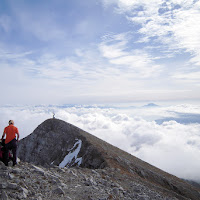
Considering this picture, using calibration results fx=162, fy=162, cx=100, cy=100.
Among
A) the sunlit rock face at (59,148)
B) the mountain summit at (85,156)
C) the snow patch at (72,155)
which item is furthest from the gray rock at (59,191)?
the snow patch at (72,155)

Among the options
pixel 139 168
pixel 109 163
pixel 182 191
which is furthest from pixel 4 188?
pixel 182 191

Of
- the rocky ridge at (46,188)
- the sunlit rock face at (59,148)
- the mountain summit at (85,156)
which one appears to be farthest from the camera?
the sunlit rock face at (59,148)

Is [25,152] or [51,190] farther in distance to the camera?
[25,152]

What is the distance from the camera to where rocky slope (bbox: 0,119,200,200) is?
39.4 feet

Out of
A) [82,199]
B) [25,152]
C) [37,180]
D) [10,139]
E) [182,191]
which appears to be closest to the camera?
[82,199]

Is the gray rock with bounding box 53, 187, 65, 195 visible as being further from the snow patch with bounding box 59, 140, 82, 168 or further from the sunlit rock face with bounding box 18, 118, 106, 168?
the snow patch with bounding box 59, 140, 82, 168

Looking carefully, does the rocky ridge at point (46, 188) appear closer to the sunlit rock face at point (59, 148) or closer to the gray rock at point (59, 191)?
the gray rock at point (59, 191)

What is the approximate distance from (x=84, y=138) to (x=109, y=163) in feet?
60.8

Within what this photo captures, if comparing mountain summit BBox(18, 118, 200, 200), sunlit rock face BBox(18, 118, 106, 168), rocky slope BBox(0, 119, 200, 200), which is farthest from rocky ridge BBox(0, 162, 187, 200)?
sunlit rock face BBox(18, 118, 106, 168)

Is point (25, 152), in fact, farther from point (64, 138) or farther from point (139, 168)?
point (139, 168)

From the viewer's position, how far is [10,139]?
47.8 ft

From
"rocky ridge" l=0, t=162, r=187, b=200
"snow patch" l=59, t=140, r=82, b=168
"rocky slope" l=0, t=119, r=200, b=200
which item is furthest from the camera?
"snow patch" l=59, t=140, r=82, b=168

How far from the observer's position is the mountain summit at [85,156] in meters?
37.9

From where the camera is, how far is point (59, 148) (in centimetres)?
5719
